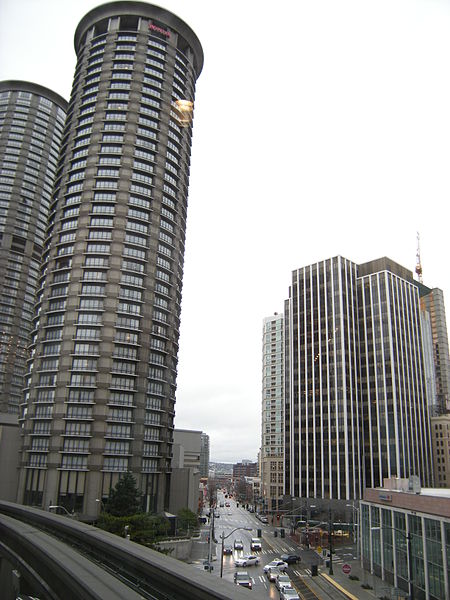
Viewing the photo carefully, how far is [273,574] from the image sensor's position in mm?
54969

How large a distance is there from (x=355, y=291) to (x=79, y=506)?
93.4 m

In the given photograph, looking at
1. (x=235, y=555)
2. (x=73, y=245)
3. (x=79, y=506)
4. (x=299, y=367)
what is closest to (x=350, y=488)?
(x=299, y=367)

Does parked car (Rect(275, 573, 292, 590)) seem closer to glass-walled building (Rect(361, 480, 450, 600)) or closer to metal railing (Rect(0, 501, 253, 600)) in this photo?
glass-walled building (Rect(361, 480, 450, 600))

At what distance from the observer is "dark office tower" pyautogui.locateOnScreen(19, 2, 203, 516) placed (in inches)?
3110

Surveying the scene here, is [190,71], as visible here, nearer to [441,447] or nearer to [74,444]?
[74,444]

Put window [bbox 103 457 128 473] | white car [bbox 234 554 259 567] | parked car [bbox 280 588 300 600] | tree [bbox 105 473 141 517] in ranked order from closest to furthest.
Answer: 1. parked car [bbox 280 588 300 600]
2. tree [bbox 105 473 141 517]
3. white car [bbox 234 554 259 567]
4. window [bbox 103 457 128 473]

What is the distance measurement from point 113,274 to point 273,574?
5342 centimetres

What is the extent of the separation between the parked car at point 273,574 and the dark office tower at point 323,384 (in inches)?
2572

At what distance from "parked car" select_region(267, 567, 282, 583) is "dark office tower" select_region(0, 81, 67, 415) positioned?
9400cm

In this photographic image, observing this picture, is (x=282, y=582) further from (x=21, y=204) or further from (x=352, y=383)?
(x=21, y=204)

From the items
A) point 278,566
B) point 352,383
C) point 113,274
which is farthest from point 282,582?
point 352,383

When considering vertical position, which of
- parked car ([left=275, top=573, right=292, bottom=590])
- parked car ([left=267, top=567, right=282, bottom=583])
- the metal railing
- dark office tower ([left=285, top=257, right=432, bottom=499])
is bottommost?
parked car ([left=267, top=567, right=282, bottom=583])

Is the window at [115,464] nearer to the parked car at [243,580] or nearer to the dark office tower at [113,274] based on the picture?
the dark office tower at [113,274]

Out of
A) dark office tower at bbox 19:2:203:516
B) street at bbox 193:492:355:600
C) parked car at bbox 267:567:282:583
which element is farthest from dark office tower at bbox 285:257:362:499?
parked car at bbox 267:567:282:583
